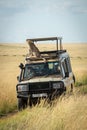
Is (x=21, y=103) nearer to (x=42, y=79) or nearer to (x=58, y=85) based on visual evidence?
(x=42, y=79)

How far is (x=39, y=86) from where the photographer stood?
16.2m

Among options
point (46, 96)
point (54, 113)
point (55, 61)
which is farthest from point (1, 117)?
point (54, 113)

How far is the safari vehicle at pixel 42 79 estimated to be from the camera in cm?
1606

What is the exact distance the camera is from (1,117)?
15617mm

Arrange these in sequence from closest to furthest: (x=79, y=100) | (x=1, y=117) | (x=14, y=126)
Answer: (x=14, y=126) → (x=79, y=100) → (x=1, y=117)

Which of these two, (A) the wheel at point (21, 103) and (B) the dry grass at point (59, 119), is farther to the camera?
(A) the wheel at point (21, 103)

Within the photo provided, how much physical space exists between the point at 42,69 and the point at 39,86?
0.85 meters

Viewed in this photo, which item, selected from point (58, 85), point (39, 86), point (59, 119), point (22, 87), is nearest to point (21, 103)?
point (22, 87)

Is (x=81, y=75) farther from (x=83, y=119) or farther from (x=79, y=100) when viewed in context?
(x=83, y=119)

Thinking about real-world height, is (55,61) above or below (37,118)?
above

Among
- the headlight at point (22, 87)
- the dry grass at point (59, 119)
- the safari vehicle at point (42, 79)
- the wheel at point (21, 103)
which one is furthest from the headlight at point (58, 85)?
the dry grass at point (59, 119)

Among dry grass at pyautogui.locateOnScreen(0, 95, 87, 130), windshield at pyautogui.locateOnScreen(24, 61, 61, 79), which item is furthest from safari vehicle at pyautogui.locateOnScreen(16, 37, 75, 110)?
dry grass at pyautogui.locateOnScreen(0, 95, 87, 130)

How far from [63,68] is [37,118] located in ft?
21.1

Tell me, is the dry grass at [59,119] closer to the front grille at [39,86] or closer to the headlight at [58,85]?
the headlight at [58,85]
